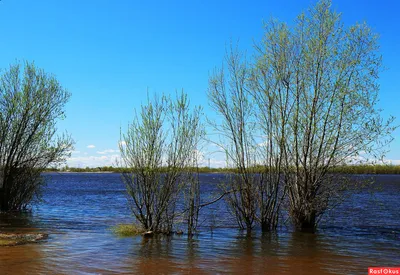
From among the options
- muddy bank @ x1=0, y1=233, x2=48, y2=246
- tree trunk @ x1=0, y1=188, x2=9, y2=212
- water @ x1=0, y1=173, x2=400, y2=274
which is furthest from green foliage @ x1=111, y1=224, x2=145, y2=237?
tree trunk @ x1=0, y1=188, x2=9, y2=212

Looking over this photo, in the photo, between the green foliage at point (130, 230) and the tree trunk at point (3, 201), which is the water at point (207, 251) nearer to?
the green foliage at point (130, 230)

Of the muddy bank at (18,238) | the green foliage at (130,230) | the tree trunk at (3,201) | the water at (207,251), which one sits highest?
the tree trunk at (3,201)

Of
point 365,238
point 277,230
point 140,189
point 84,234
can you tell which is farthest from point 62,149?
point 365,238

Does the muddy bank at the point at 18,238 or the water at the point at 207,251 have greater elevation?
the muddy bank at the point at 18,238

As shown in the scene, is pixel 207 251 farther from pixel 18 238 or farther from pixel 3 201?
pixel 3 201

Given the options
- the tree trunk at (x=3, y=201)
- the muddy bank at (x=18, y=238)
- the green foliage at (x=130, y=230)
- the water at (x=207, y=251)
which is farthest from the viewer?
the tree trunk at (x=3, y=201)

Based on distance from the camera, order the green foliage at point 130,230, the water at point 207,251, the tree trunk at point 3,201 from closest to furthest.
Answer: the water at point 207,251 → the green foliage at point 130,230 → the tree trunk at point 3,201

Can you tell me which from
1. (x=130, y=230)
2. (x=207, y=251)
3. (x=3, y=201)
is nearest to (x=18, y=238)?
(x=130, y=230)

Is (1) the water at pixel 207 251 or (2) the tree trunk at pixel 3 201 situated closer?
(1) the water at pixel 207 251

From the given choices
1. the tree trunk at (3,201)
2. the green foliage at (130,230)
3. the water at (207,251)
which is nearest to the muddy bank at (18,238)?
the water at (207,251)

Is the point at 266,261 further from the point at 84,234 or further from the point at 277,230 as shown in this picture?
the point at 84,234

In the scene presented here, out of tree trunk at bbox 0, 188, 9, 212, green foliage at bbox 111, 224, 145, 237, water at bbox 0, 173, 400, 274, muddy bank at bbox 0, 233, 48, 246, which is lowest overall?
water at bbox 0, 173, 400, 274

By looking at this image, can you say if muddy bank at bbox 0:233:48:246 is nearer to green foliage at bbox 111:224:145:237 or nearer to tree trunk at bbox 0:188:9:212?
green foliage at bbox 111:224:145:237

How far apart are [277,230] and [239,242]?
2282mm
